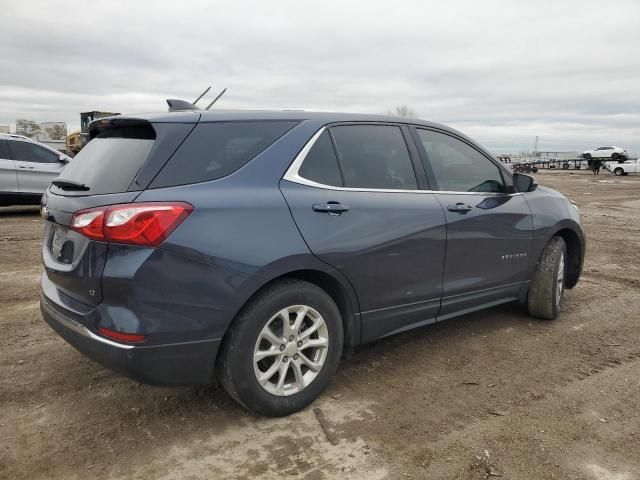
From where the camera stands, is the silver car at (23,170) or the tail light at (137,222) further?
the silver car at (23,170)

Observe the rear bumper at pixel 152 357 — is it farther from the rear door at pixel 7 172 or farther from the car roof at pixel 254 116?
the rear door at pixel 7 172

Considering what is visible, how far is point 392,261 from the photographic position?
11.1 ft

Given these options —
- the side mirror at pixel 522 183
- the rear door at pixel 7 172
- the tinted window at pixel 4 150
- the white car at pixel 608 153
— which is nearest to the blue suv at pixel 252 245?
the side mirror at pixel 522 183

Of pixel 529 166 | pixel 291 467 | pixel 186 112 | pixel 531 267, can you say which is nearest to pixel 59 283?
pixel 186 112

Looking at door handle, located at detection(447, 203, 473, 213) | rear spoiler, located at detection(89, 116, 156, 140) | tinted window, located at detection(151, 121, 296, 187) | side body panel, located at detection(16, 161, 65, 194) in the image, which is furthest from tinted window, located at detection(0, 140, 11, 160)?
door handle, located at detection(447, 203, 473, 213)

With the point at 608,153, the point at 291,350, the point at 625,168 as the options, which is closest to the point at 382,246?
the point at 291,350

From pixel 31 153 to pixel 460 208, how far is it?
10.1 meters

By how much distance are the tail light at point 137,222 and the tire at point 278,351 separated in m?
0.60

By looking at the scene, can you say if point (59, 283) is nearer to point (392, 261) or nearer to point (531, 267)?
point (392, 261)

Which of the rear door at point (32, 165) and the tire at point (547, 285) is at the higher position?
the rear door at point (32, 165)

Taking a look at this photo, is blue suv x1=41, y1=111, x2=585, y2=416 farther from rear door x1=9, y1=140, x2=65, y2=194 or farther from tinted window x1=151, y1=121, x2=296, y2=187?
rear door x1=9, y1=140, x2=65, y2=194

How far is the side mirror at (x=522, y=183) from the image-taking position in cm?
449

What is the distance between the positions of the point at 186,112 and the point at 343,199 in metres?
1.02

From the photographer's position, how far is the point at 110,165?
9.41 ft
